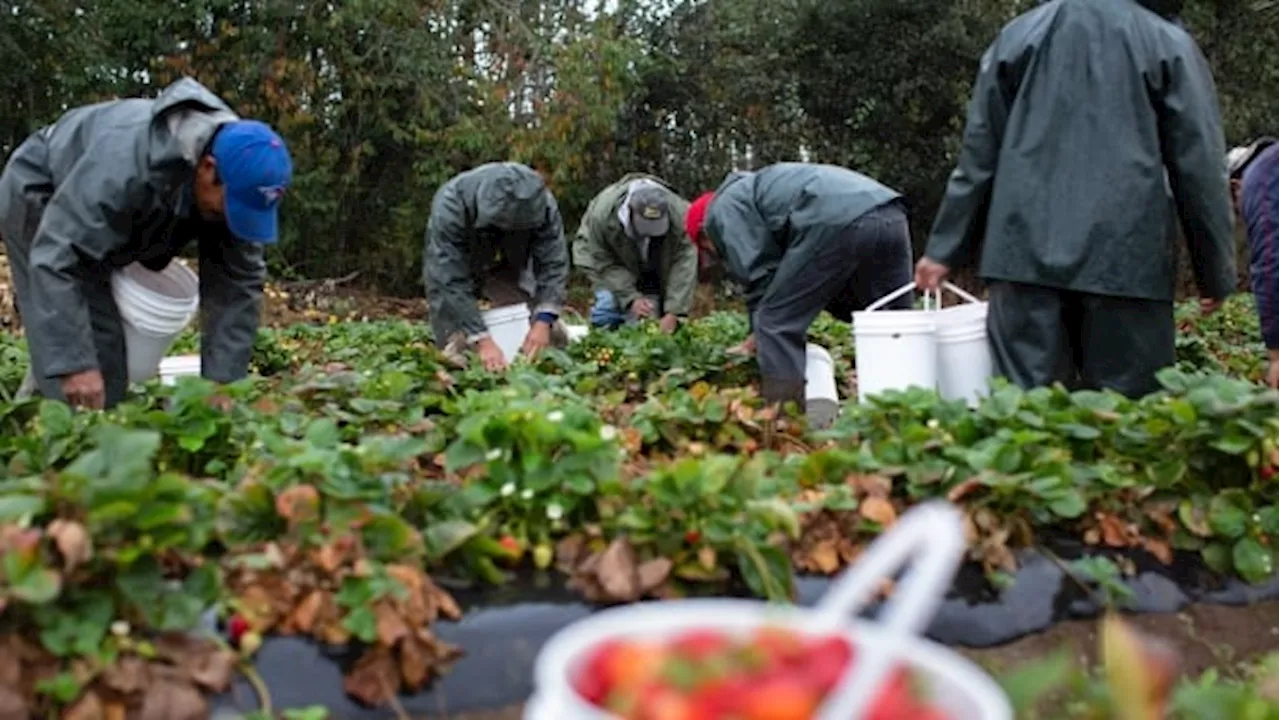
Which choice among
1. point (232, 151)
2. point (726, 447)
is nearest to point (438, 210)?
point (232, 151)

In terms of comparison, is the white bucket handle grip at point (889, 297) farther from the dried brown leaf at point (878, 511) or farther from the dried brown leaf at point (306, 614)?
the dried brown leaf at point (306, 614)

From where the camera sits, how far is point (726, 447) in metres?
3.55

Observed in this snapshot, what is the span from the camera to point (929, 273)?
12.6 feet

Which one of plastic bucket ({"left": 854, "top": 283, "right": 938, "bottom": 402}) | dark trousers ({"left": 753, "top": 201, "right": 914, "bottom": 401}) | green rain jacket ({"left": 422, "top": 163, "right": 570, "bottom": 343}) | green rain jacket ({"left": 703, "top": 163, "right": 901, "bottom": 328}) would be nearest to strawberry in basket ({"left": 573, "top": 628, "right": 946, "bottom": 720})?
plastic bucket ({"left": 854, "top": 283, "right": 938, "bottom": 402})

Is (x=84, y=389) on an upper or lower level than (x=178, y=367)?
upper

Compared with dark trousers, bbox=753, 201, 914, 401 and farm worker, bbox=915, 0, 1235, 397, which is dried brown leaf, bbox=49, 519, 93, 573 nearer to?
farm worker, bbox=915, 0, 1235, 397

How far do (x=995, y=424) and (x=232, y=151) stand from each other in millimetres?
2145

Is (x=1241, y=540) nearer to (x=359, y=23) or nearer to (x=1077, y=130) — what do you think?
(x=1077, y=130)

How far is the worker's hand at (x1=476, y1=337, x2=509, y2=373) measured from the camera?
17.6 ft

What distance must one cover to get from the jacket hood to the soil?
245 centimetres

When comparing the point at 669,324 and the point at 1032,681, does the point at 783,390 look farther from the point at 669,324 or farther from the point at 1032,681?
the point at 1032,681

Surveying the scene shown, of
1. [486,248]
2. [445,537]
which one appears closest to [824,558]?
[445,537]

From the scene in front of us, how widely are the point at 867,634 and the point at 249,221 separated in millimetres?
2897

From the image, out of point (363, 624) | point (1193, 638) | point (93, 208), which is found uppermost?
point (93, 208)
